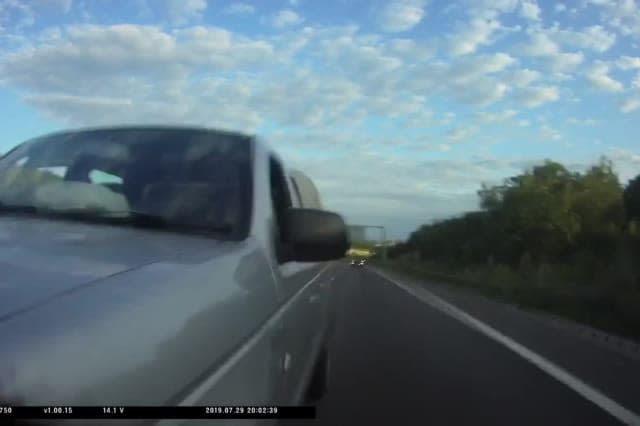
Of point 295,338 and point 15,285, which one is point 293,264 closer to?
point 295,338

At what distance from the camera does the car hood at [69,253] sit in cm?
201

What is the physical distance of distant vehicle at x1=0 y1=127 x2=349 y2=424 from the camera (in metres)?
1.79

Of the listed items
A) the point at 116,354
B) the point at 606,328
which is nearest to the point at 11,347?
the point at 116,354

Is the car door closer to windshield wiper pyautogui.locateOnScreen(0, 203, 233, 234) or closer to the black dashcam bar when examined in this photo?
windshield wiper pyautogui.locateOnScreen(0, 203, 233, 234)

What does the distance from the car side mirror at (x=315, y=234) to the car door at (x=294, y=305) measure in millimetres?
155

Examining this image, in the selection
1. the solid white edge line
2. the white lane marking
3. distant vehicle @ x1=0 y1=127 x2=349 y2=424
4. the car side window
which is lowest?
the white lane marking

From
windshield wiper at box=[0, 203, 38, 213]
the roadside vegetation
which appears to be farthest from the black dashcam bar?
the roadside vegetation

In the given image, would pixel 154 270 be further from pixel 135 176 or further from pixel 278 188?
pixel 278 188

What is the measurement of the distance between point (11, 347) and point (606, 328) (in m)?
13.5

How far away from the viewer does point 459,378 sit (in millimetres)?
7352

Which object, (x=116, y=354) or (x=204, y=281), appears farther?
(x=204, y=281)

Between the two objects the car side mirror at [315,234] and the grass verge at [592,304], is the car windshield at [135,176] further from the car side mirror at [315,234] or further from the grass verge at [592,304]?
the grass verge at [592,304]

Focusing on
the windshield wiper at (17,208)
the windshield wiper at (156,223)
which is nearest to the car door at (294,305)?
the windshield wiper at (156,223)

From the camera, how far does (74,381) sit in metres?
1.69
